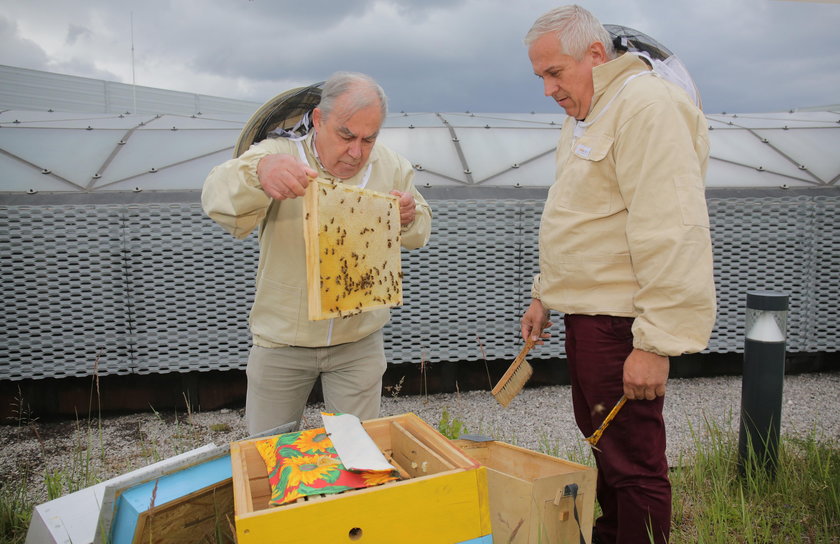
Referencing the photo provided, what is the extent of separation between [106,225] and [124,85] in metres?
11.0

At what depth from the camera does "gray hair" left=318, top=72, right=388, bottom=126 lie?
6.96ft

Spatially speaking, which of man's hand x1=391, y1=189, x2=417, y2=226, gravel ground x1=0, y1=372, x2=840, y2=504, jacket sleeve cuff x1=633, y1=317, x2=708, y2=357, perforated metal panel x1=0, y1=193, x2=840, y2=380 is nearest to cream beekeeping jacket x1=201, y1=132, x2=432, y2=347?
man's hand x1=391, y1=189, x2=417, y2=226

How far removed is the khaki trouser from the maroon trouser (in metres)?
0.85

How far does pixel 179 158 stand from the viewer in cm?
515

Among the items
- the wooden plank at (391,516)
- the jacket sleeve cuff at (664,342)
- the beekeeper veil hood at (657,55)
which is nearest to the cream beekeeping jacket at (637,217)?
the jacket sleeve cuff at (664,342)

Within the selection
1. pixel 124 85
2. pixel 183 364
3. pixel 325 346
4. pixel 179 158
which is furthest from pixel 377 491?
pixel 124 85

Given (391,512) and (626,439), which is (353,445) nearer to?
(391,512)

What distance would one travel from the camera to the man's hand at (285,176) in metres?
1.86

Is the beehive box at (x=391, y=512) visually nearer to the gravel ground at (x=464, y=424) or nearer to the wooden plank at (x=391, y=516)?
the wooden plank at (x=391, y=516)

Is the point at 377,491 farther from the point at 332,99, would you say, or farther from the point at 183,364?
the point at 183,364

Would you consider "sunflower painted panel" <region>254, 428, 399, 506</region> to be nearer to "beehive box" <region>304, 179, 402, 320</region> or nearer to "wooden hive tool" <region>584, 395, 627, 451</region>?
"beehive box" <region>304, 179, 402, 320</region>

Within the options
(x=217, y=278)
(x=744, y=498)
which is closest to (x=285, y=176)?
(x=744, y=498)

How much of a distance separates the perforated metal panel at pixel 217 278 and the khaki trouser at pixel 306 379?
1805mm

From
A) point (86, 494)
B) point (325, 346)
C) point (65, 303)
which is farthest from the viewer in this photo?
point (65, 303)
